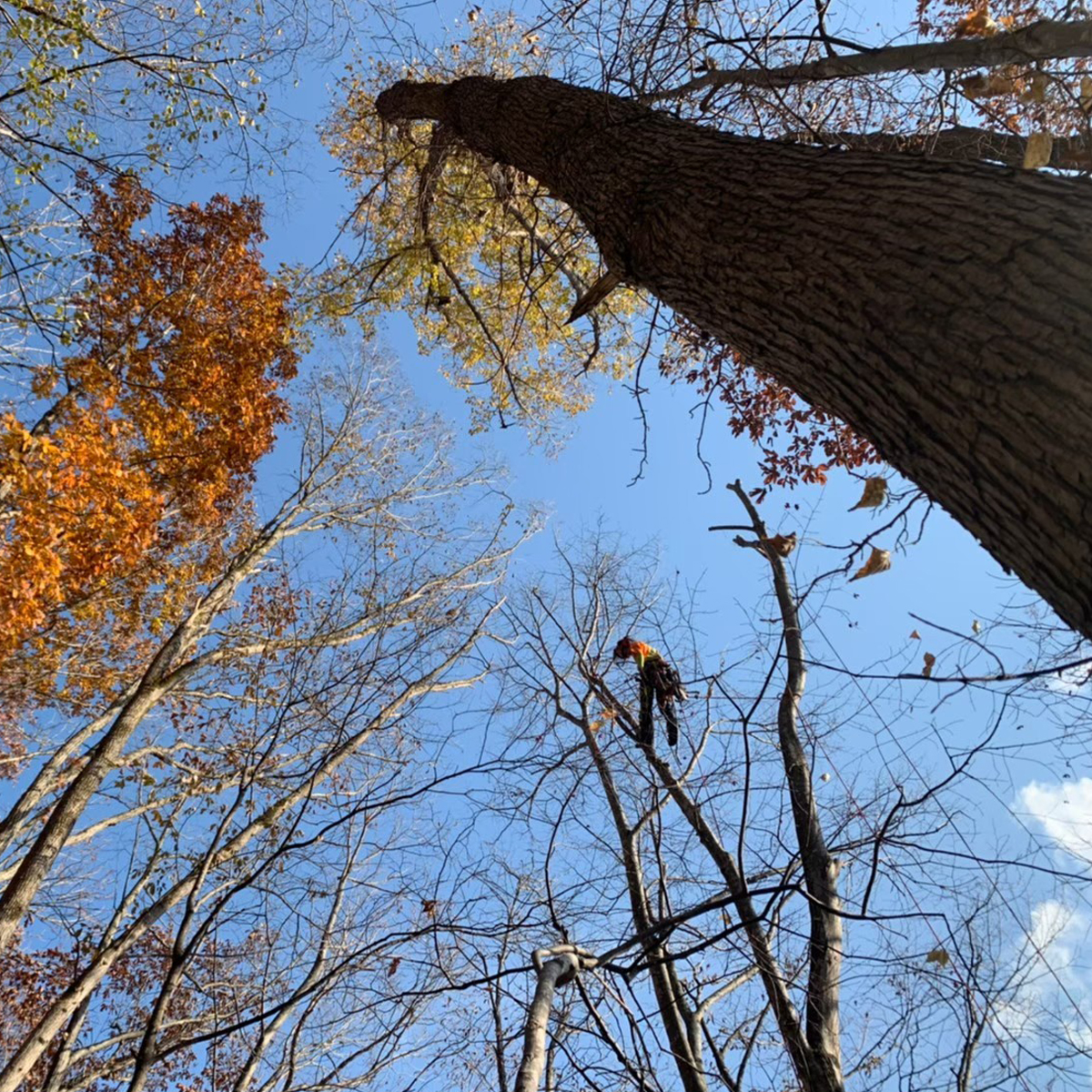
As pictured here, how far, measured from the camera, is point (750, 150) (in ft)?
8.22

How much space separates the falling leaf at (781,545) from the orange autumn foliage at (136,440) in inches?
267

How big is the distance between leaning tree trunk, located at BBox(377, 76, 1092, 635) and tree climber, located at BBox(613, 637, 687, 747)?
119 inches

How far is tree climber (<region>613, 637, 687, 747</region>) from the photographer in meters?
4.98

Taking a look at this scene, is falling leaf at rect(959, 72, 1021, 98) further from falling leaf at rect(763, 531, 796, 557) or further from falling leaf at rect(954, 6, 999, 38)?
falling leaf at rect(763, 531, 796, 557)

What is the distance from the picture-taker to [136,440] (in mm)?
9102

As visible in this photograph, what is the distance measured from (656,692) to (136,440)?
7.62 metres

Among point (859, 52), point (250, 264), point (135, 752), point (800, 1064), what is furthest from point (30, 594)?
point (859, 52)

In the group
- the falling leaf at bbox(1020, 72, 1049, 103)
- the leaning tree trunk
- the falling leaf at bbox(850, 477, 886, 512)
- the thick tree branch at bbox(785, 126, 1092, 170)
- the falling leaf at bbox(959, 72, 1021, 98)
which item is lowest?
the leaning tree trunk

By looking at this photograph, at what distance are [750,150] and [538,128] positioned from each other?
1.63 metres

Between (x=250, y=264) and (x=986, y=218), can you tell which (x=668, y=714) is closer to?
(x=986, y=218)

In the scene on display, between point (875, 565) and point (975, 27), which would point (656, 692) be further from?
point (975, 27)

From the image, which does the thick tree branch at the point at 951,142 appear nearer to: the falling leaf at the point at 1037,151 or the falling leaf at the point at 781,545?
the falling leaf at the point at 1037,151

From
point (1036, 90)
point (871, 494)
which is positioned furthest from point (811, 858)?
point (1036, 90)

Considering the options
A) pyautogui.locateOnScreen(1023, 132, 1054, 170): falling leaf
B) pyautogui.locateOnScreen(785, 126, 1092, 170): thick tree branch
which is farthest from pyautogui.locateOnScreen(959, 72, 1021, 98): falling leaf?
pyautogui.locateOnScreen(1023, 132, 1054, 170): falling leaf
